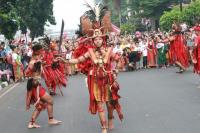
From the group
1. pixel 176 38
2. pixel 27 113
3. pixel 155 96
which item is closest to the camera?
pixel 27 113

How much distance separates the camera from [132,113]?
12.1 metres

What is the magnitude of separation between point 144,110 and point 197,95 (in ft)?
7.70

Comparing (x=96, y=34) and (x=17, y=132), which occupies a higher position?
(x=96, y=34)

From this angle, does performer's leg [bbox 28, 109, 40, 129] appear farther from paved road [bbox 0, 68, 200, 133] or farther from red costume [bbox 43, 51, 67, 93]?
red costume [bbox 43, 51, 67, 93]

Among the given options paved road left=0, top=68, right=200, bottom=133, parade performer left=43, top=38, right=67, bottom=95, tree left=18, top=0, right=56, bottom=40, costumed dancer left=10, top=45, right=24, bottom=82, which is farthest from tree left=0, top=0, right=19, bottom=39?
tree left=18, top=0, right=56, bottom=40

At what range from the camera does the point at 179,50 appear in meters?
21.7

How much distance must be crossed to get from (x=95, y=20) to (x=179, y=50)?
1175cm

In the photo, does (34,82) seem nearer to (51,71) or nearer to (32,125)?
(32,125)

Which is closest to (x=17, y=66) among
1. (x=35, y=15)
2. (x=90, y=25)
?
(x=90, y=25)

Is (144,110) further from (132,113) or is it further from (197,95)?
(197,95)

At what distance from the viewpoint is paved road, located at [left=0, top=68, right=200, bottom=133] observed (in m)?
10.4

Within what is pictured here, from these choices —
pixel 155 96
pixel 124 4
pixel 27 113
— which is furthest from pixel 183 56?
pixel 124 4

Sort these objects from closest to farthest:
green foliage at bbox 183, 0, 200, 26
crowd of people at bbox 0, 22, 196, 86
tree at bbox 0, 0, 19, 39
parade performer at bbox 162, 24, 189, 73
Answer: parade performer at bbox 162, 24, 189, 73, tree at bbox 0, 0, 19, 39, crowd of people at bbox 0, 22, 196, 86, green foliage at bbox 183, 0, 200, 26

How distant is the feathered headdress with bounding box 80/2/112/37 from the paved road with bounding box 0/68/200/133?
1.77m
